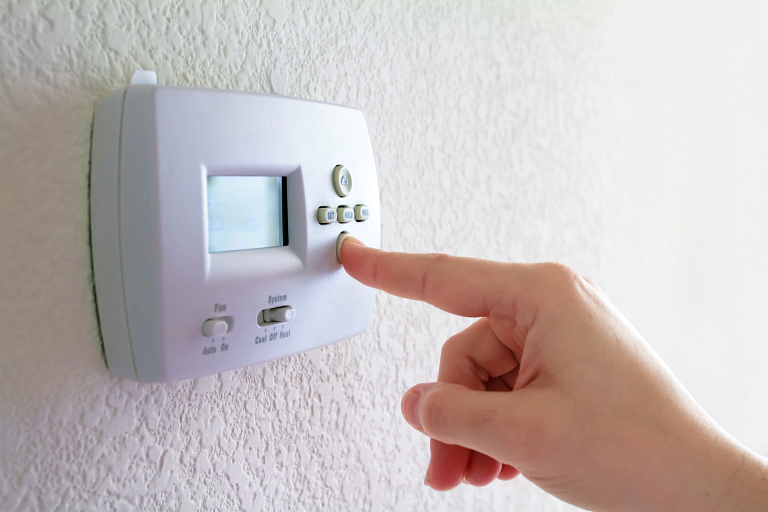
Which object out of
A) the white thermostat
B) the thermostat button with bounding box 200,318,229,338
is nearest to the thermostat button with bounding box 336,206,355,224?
the white thermostat

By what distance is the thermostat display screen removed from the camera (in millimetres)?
306

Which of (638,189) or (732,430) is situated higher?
(638,189)

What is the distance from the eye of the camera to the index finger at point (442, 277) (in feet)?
1.05

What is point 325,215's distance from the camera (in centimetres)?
35

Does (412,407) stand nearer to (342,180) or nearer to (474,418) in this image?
(474,418)

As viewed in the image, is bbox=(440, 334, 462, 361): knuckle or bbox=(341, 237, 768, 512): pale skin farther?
bbox=(440, 334, 462, 361): knuckle

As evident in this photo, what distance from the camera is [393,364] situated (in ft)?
1.56

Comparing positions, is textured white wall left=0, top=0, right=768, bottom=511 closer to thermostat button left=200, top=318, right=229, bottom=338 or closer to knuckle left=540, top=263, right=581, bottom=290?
thermostat button left=200, top=318, right=229, bottom=338

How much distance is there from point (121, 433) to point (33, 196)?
15 cm

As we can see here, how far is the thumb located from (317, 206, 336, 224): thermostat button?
13 cm

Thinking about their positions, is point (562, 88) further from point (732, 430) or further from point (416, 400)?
point (732, 430)

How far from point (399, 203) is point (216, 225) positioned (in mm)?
203

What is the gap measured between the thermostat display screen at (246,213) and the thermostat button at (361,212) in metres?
0.06

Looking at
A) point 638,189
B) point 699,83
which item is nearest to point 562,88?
point 638,189
